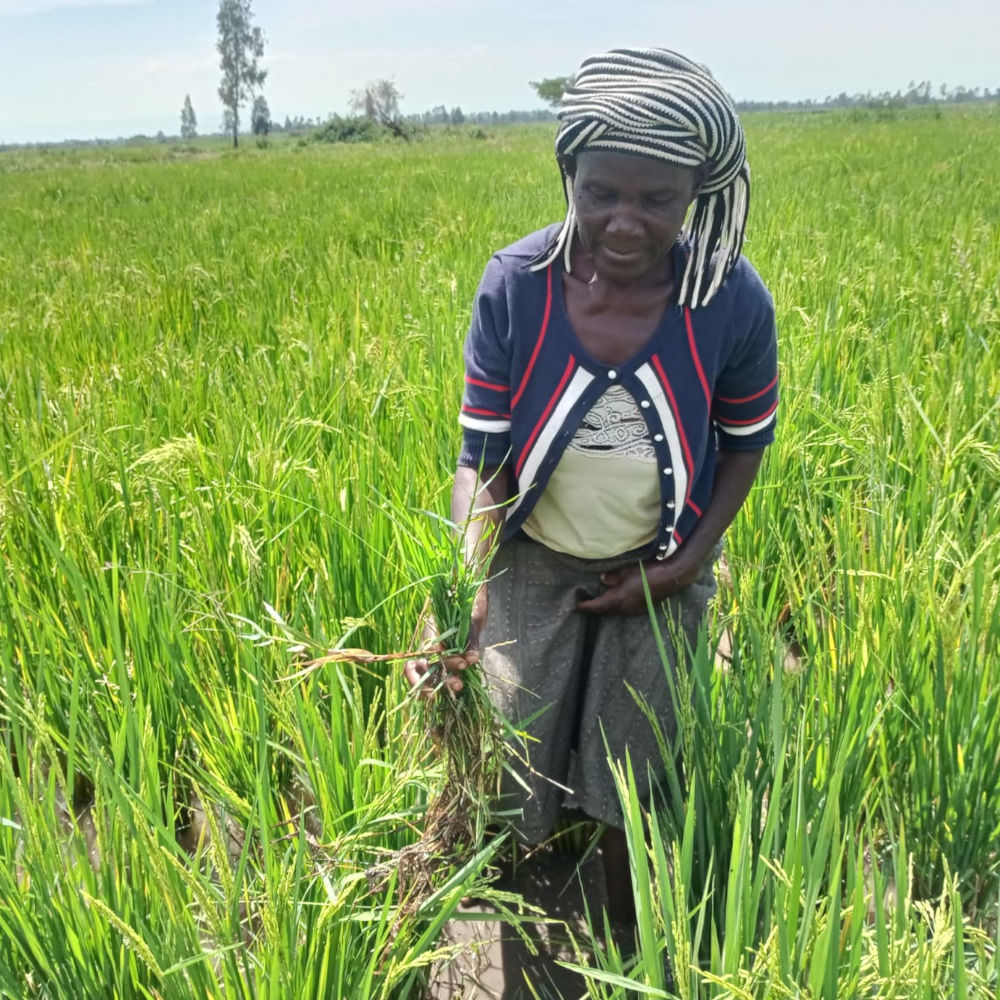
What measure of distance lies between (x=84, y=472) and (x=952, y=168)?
979 centimetres

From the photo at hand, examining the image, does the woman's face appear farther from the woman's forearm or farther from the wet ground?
the wet ground

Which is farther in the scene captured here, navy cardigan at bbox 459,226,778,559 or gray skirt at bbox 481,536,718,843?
gray skirt at bbox 481,536,718,843

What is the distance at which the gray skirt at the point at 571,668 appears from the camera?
4.08 ft

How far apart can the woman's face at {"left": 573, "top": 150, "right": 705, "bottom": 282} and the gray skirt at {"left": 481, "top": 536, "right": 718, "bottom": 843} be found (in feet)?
1.52

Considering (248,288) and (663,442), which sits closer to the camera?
(663,442)

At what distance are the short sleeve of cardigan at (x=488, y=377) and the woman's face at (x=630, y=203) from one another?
16 centimetres

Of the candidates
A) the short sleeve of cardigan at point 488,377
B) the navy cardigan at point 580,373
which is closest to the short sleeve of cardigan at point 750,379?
the navy cardigan at point 580,373

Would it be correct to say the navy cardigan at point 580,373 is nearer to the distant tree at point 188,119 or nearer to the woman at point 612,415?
the woman at point 612,415

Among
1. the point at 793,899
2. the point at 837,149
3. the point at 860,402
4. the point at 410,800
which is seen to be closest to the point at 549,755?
the point at 410,800

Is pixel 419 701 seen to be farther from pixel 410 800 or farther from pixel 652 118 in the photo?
pixel 652 118

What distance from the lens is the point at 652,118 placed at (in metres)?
0.92

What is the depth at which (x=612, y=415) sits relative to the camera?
3.61ft

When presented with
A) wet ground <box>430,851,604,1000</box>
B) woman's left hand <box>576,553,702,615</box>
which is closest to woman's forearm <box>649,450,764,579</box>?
woman's left hand <box>576,553,702,615</box>

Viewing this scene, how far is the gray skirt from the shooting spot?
48.9 inches
